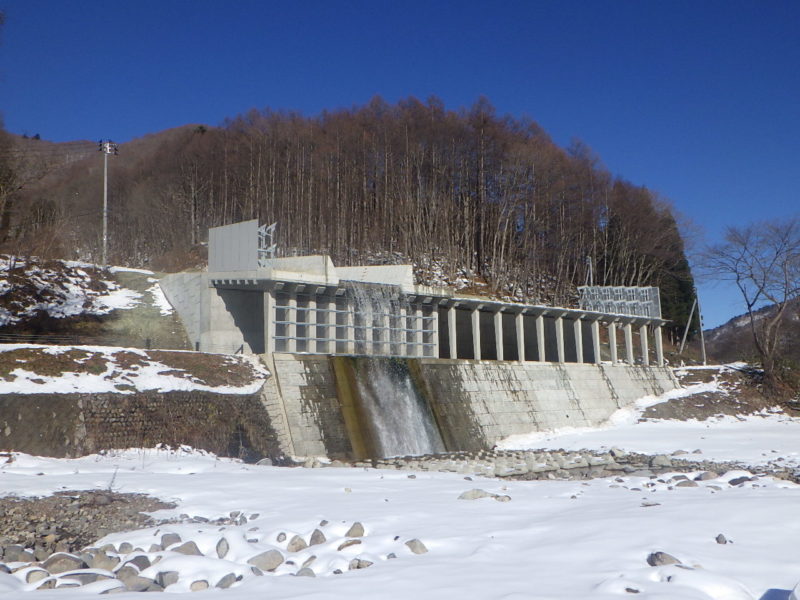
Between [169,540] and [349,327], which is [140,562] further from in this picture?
[349,327]

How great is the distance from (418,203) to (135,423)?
3305 centimetres

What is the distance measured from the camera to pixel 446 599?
5.66 meters

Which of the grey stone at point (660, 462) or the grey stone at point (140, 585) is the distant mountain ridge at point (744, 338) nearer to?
the grey stone at point (660, 462)

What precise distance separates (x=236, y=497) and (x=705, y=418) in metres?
25.0

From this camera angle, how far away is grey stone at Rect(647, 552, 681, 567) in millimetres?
6348

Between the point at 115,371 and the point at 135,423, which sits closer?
the point at 135,423

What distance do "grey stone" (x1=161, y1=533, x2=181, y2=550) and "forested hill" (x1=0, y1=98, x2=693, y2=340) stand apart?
37012mm

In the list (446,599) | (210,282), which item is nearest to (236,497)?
(446,599)

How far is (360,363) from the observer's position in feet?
73.9

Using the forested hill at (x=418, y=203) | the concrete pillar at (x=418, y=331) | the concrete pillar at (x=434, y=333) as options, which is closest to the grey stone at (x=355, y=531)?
the concrete pillar at (x=418, y=331)

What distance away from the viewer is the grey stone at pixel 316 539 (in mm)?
7785

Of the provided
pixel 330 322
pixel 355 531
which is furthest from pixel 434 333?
pixel 355 531

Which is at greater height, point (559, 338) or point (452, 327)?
point (452, 327)

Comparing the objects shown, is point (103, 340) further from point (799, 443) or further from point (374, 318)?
point (799, 443)
